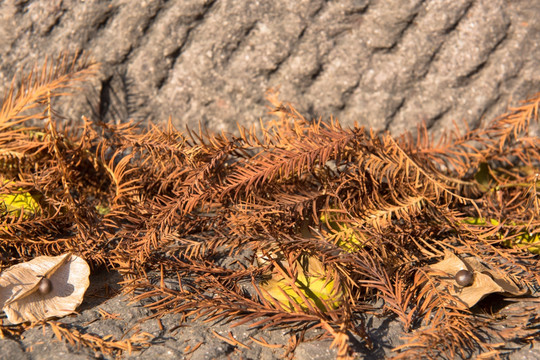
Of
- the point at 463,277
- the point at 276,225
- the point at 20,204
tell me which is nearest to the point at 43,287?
the point at 20,204

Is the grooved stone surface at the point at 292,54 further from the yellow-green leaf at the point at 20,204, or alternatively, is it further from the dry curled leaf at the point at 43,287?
the dry curled leaf at the point at 43,287

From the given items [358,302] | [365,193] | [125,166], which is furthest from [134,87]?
[358,302]

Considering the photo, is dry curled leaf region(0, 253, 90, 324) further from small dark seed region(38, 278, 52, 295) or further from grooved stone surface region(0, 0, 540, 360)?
grooved stone surface region(0, 0, 540, 360)

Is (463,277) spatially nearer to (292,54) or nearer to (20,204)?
(292,54)

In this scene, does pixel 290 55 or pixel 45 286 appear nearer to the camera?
pixel 45 286

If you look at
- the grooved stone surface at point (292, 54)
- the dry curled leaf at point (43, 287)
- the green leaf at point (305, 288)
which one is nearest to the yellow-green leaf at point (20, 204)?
the dry curled leaf at point (43, 287)

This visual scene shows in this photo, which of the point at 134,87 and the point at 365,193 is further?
the point at 134,87

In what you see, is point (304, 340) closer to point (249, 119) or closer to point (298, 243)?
point (298, 243)
